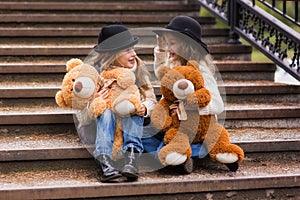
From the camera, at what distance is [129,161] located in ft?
14.8

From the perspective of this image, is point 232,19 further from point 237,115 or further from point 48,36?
point 48,36

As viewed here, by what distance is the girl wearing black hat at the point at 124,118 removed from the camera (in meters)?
4.48

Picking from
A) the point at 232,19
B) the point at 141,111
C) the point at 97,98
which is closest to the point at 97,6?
the point at 232,19

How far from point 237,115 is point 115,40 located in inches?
58.7

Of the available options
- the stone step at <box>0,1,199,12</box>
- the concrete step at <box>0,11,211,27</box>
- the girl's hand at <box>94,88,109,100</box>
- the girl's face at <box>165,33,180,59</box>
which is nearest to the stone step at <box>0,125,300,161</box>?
the girl's hand at <box>94,88,109,100</box>

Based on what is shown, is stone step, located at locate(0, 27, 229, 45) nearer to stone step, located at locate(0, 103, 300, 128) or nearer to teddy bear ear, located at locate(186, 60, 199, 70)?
stone step, located at locate(0, 103, 300, 128)

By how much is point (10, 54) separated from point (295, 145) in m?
2.98

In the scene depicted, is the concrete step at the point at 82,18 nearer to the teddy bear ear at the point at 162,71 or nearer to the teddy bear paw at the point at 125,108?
the teddy bear ear at the point at 162,71

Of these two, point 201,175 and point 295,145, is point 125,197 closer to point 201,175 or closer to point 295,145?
point 201,175

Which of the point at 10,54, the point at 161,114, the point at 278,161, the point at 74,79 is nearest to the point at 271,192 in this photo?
the point at 278,161

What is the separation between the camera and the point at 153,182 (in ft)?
14.7

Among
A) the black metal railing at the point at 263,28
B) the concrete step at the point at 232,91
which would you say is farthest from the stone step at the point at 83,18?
the concrete step at the point at 232,91

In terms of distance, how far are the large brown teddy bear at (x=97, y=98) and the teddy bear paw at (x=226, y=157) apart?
71cm

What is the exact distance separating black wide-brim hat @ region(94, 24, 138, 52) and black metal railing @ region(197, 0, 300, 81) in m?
2.05
